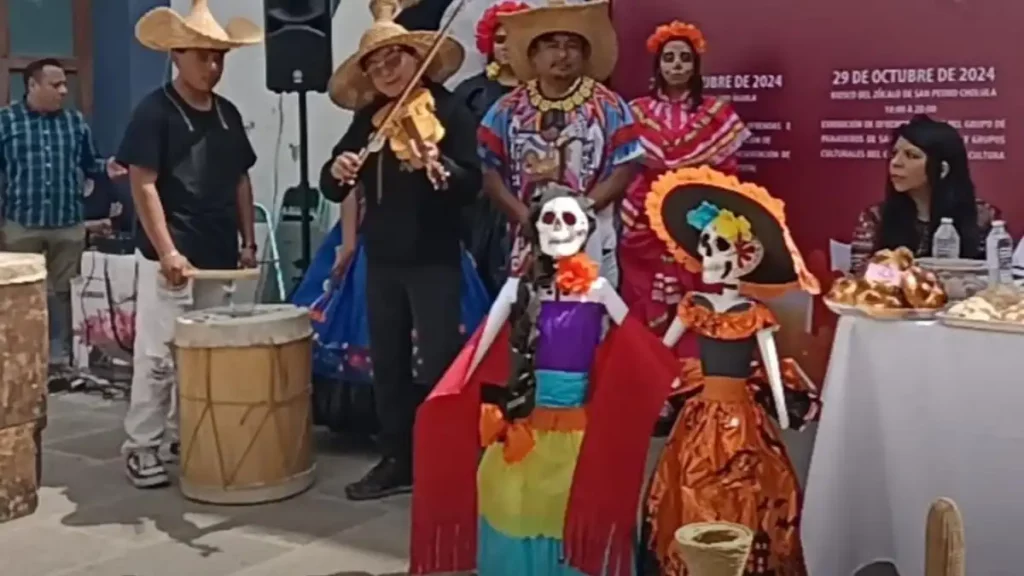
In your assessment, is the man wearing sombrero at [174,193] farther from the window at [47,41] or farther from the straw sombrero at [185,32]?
the window at [47,41]

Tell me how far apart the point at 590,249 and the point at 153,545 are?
1.46 meters

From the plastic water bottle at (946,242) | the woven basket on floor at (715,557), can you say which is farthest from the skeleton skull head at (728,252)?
the woven basket on floor at (715,557)

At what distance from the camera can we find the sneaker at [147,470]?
4.13 metres

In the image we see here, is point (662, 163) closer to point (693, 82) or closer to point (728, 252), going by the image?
point (693, 82)

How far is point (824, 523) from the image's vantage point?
9.23ft

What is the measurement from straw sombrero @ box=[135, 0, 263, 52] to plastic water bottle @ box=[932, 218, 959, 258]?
7.24 feet

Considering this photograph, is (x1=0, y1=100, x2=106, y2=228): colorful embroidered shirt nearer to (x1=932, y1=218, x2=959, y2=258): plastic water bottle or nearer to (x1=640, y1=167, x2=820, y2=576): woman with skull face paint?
(x1=640, y1=167, x2=820, y2=576): woman with skull face paint

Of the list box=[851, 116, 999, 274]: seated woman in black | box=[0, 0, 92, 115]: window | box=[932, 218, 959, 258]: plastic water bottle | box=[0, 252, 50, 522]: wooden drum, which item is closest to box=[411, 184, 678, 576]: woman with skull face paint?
box=[932, 218, 959, 258]: plastic water bottle

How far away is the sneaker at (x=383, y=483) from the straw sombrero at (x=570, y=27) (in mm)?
1287

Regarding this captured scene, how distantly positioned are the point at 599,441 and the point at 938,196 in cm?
131

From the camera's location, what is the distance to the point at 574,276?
290 centimetres

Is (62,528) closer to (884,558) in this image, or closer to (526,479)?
(526,479)

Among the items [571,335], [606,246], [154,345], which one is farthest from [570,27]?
[154,345]

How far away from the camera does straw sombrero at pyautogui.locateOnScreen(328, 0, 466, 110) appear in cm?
370
